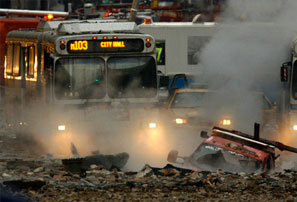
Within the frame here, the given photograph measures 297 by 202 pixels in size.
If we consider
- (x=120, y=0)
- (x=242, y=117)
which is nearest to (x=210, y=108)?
(x=242, y=117)

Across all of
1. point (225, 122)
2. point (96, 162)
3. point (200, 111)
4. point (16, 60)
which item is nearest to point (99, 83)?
point (96, 162)

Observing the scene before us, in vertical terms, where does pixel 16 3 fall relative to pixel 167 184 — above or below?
above

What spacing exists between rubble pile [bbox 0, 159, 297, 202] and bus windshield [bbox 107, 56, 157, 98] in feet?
9.12

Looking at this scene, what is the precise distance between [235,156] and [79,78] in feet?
12.6

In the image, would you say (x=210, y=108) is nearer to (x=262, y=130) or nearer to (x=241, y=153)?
(x=262, y=130)

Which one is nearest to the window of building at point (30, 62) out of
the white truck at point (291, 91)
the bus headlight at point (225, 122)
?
the bus headlight at point (225, 122)

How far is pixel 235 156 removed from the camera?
13.7 metres

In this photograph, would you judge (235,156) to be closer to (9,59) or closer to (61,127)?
(61,127)

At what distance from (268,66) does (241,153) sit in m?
8.70

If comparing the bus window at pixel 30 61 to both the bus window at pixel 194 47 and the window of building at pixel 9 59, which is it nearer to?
the window of building at pixel 9 59

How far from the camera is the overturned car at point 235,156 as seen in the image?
1352cm

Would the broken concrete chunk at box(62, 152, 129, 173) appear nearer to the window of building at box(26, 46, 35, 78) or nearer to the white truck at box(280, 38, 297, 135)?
the white truck at box(280, 38, 297, 135)

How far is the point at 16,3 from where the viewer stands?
4684cm

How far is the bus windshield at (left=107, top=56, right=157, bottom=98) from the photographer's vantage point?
1623cm
